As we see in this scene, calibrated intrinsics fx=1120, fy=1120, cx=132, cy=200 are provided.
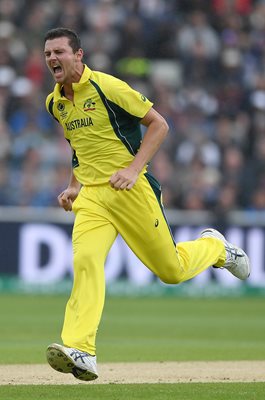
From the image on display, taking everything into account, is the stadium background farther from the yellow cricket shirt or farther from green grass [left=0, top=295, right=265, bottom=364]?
the yellow cricket shirt

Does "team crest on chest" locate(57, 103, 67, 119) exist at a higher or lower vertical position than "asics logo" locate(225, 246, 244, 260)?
higher

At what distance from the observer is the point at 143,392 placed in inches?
270

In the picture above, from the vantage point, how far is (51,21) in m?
18.8

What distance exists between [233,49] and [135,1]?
75.9 inches

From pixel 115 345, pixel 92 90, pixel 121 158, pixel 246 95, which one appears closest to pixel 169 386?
pixel 121 158

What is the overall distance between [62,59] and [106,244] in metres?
1.20

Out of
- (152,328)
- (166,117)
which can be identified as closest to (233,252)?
(152,328)

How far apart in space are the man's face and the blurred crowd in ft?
29.6

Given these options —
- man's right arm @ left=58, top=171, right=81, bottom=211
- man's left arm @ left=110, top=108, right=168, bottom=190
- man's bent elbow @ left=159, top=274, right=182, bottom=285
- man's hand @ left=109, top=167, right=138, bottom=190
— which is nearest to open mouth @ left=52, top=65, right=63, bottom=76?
man's left arm @ left=110, top=108, right=168, bottom=190

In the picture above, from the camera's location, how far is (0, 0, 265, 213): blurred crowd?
53.9ft

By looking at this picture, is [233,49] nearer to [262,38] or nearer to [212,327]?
[262,38]

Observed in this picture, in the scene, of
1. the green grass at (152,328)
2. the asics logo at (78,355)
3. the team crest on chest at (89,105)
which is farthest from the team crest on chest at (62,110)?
the green grass at (152,328)

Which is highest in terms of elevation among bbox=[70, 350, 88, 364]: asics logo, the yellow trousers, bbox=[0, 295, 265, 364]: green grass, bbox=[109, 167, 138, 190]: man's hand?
bbox=[109, 167, 138, 190]: man's hand

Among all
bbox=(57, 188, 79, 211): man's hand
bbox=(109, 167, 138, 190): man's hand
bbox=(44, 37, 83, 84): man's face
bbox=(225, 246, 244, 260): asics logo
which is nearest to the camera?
bbox=(109, 167, 138, 190): man's hand
